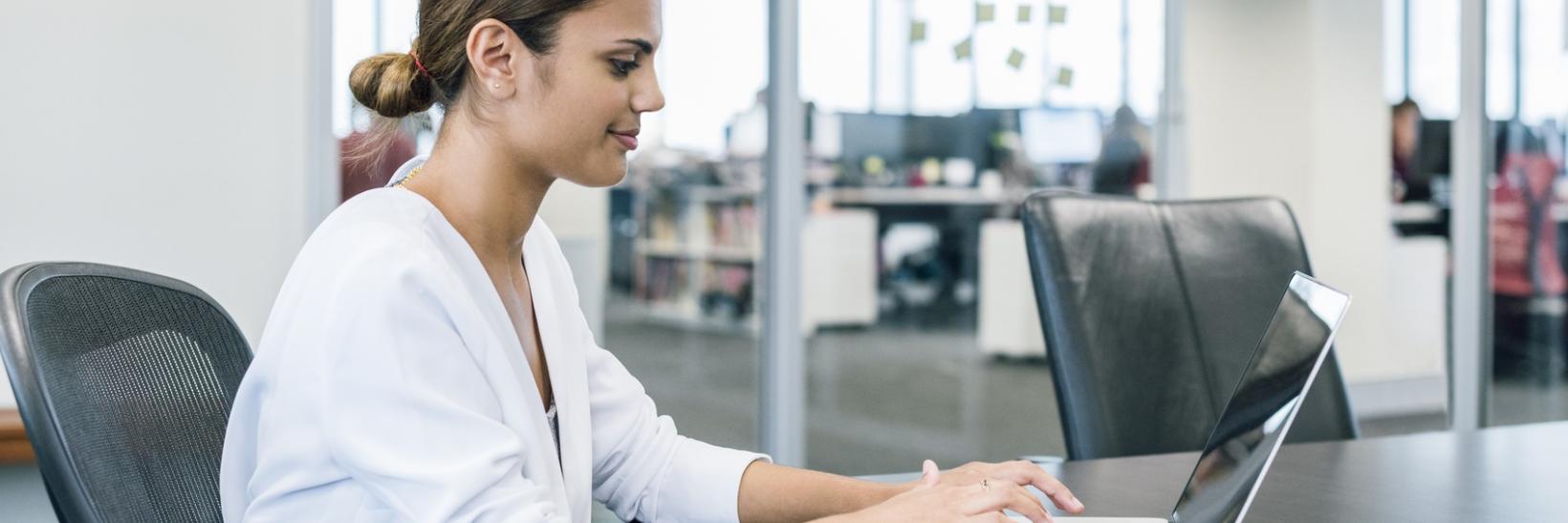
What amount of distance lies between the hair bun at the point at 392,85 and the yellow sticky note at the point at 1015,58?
270cm

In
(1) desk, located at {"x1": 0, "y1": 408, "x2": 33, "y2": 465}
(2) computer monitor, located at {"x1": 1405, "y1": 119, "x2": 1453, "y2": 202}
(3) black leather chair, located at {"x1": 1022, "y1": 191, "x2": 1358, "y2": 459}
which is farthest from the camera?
(2) computer monitor, located at {"x1": 1405, "y1": 119, "x2": 1453, "y2": 202}

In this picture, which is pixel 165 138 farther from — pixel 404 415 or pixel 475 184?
pixel 404 415

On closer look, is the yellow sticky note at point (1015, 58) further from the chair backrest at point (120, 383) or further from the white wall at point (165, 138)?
the chair backrest at point (120, 383)

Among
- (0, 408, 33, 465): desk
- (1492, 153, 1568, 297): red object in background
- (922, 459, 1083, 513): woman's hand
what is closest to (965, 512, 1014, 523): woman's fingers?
(922, 459, 1083, 513): woman's hand

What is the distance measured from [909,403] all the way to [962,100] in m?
0.90

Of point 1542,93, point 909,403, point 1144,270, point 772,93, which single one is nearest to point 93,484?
point 1144,270

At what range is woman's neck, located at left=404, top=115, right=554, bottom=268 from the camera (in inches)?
44.3

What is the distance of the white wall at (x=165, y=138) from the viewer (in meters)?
2.55

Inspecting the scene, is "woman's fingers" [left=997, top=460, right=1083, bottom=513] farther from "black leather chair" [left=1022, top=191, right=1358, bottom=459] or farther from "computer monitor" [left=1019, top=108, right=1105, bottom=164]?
"computer monitor" [left=1019, top=108, right=1105, bottom=164]

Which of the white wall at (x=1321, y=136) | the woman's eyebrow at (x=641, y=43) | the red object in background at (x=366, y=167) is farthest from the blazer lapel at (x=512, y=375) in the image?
the white wall at (x=1321, y=136)

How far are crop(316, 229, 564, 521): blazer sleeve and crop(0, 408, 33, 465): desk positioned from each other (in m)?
1.88

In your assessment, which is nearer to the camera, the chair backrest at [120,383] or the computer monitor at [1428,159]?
the chair backrest at [120,383]

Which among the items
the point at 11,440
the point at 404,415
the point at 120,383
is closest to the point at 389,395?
the point at 404,415

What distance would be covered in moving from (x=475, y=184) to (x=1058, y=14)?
2920 millimetres
